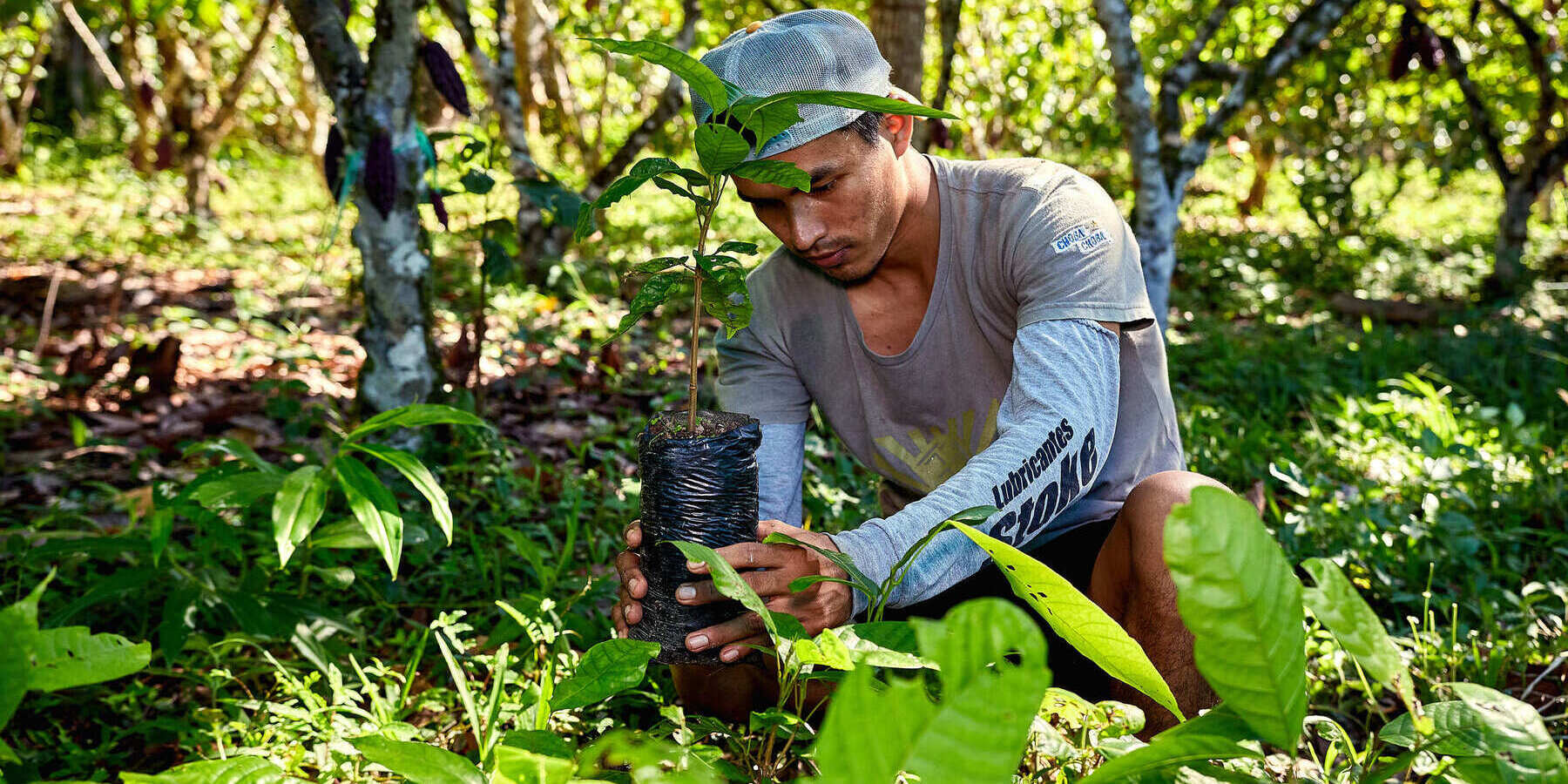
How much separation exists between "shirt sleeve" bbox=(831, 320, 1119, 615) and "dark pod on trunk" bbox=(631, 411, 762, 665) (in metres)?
0.15

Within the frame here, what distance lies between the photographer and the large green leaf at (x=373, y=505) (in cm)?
172

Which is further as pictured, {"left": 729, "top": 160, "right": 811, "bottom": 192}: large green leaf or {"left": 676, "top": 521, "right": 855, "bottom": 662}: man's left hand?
{"left": 676, "top": 521, "right": 855, "bottom": 662}: man's left hand

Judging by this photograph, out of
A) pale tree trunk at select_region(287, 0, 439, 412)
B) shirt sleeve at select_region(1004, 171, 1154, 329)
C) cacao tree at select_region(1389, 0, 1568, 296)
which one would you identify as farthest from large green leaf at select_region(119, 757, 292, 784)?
cacao tree at select_region(1389, 0, 1568, 296)

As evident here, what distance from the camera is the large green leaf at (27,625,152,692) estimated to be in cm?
95

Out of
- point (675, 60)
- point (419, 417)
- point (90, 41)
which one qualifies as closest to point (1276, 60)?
point (419, 417)

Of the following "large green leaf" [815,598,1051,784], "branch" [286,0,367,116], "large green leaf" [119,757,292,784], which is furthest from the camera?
"branch" [286,0,367,116]

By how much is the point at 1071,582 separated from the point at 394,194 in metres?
2.01

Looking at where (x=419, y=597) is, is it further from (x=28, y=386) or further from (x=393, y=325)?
(x=28, y=386)

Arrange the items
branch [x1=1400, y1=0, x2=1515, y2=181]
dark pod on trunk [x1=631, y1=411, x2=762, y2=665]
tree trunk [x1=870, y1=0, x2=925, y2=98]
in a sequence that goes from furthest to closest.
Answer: branch [x1=1400, y1=0, x2=1515, y2=181] < tree trunk [x1=870, y1=0, x2=925, y2=98] < dark pod on trunk [x1=631, y1=411, x2=762, y2=665]

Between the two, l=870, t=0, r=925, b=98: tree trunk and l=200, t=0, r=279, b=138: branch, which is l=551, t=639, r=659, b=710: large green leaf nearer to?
l=870, t=0, r=925, b=98: tree trunk

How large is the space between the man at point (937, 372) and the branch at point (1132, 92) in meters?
2.56

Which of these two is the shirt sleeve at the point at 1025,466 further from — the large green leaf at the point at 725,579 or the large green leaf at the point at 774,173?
the large green leaf at the point at 774,173

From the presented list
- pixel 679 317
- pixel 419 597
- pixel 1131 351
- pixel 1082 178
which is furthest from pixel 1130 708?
pixel 679 317

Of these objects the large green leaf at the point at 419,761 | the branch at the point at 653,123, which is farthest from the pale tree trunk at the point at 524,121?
the large green leaf at the point at 419,761
